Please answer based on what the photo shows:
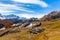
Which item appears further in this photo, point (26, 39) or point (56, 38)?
point (56, 38)

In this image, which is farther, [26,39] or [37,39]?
[37,39]

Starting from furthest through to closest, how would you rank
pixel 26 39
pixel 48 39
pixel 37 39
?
1. pixel 37 39
2. pixel 48 39
3. pixel 26 39

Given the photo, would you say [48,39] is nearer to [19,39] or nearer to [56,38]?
[56,38]

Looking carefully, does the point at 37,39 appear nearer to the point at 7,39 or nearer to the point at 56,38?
the point at 56,38

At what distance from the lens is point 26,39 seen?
6609 inches

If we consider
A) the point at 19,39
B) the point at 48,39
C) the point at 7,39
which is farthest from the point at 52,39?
the point at 7,39

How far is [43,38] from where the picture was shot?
193000 mm

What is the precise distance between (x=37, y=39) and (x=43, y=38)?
6633 mm

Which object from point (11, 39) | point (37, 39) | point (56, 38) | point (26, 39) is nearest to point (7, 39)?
point (11, 39)

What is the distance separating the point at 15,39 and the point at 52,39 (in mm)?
37420

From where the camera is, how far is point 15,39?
572 ft

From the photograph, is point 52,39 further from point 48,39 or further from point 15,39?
point 15,39

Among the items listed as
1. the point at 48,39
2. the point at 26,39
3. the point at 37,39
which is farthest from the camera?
Answer: the point at 37,39

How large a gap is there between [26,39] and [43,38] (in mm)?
30946
